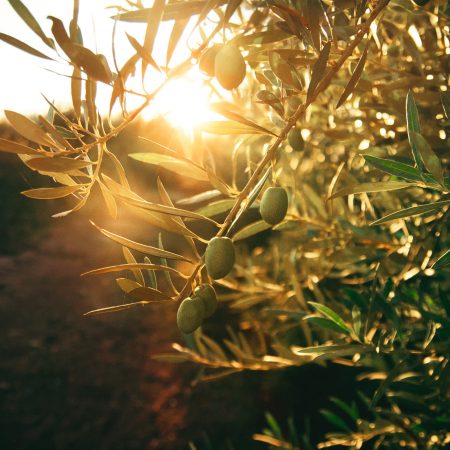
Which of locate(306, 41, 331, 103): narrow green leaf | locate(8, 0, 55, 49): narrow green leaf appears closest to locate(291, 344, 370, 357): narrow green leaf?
locate(306, 41, 331, 103): narrow green leaf

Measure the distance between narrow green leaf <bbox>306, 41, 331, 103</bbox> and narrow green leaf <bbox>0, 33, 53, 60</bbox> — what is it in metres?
0.21

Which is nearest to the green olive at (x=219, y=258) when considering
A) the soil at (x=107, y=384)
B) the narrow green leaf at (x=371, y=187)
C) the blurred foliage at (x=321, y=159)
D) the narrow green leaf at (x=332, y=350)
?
the blurred foliage at (x=321, y=159)

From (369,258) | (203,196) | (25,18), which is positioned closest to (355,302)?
(369,258)

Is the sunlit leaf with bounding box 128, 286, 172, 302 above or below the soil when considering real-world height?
above

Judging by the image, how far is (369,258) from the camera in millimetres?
849

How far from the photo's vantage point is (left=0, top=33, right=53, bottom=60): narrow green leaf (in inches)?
14.6

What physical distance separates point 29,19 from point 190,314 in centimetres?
27

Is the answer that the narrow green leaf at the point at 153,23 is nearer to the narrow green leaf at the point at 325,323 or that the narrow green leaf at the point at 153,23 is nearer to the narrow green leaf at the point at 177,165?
the narrow green leaf at the point at 177,165

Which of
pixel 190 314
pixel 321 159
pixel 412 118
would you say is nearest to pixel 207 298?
pixel 190 314

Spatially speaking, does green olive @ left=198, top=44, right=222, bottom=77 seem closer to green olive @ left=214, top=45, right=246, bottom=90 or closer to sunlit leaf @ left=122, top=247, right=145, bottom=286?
green olive @ left=214, top=45, right=246, bottom=90

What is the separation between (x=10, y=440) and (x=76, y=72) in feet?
10.6

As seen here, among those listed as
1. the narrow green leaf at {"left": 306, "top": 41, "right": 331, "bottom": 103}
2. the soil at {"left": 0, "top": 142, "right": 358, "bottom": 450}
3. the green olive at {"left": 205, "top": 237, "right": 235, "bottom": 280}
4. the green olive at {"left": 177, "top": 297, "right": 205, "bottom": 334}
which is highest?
the narrow green leaf at {"left": 306, "top": 41, "right": 331, "bottom": 103}

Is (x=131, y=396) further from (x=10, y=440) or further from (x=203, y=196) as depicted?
(x=203, y=196)

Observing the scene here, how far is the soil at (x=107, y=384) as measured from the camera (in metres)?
2.75
